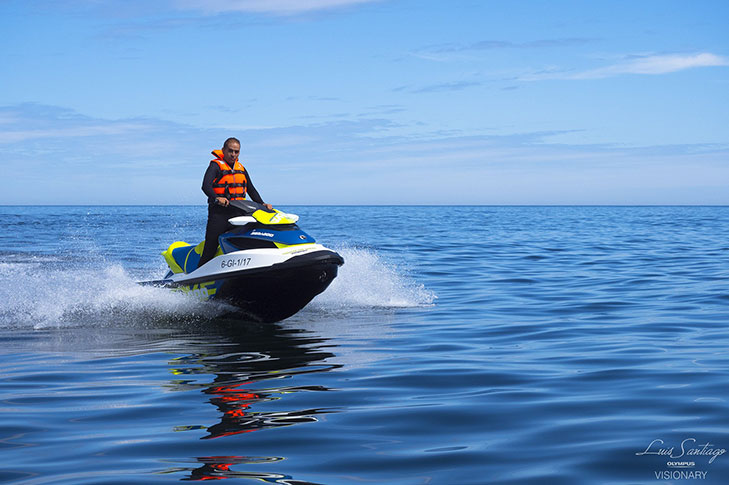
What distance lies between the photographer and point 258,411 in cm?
544

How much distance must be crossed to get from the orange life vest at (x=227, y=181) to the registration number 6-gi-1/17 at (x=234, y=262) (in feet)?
2.91

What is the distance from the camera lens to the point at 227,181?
32.0 ft

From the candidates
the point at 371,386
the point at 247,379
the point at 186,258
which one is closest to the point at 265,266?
the point at 186,258

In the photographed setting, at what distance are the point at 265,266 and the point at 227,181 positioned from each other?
1.38 metres

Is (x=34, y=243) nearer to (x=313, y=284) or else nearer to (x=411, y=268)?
(x=411, y=268)

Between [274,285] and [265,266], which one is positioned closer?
[265,266]

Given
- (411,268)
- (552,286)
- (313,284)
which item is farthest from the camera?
(411,268)

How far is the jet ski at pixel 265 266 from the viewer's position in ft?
30.0

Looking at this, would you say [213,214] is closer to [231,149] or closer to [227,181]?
[227,181]

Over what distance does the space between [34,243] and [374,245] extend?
11.7 m

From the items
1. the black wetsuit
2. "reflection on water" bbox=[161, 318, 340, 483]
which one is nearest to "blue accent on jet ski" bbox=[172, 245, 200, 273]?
the black wetsuit

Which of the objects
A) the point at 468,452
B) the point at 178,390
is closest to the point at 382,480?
the point at 468,452
